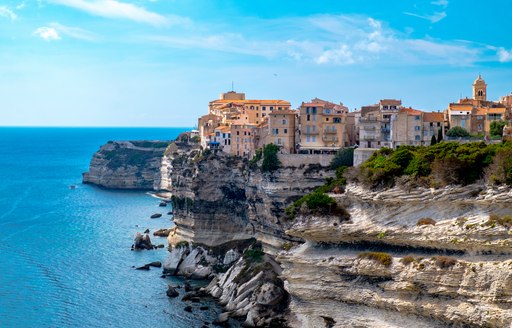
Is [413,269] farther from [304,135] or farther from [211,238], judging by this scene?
[211,238]

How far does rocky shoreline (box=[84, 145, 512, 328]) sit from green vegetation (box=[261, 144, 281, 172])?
48cm

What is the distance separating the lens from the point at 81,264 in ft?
187

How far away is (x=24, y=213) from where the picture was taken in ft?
269

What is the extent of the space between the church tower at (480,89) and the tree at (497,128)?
11.6 meters

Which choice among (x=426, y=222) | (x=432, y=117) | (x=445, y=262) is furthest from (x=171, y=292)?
(x=432, y=117)

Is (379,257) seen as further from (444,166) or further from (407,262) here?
(444,166)

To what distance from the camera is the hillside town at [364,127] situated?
52312mm

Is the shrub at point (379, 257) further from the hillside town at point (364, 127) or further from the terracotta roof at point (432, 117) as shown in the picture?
the terracotta roof at point (432, 117)

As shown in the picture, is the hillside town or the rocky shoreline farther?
the hillside town

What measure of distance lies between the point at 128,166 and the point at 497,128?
7004 centimetres

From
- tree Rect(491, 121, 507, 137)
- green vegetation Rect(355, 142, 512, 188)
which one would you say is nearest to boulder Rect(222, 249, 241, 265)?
green vegetation Rect(355, 142, 512, 188)

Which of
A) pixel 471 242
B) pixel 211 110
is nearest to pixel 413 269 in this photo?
pixel 471 242

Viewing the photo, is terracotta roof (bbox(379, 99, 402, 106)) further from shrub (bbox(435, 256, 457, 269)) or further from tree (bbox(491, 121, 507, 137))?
shrub (bbox(435, 256, 457, 269))

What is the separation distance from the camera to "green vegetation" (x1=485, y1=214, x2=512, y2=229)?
3291 cm
